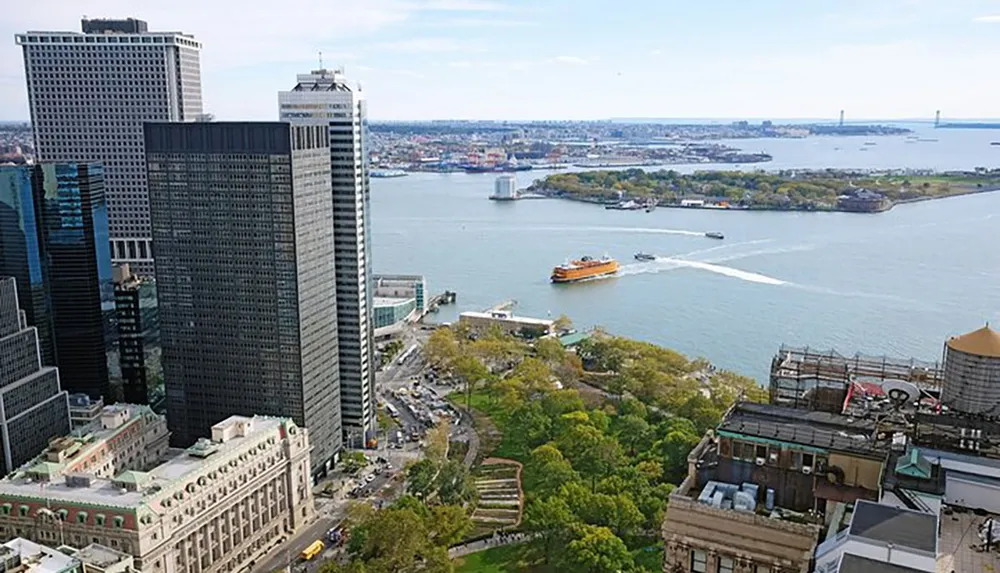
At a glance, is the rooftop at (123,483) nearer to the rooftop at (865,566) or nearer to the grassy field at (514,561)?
the grassy field at (514,561)

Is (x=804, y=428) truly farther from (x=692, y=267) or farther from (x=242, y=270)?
(x=692, y=267)

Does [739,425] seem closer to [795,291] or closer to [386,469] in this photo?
[386,469]

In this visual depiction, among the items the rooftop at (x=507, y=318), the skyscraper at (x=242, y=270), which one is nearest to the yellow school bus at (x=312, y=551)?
the skyscraper at (x=242, y=270)

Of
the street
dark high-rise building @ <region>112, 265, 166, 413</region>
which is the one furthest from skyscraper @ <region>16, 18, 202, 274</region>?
the street

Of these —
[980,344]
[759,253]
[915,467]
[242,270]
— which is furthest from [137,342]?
[759,253]

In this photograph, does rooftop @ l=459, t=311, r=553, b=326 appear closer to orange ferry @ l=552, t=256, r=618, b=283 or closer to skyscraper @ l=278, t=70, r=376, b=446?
orange ferry @ l=552, t=256, r=618, b=283

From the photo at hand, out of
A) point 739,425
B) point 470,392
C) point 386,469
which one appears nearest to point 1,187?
point 386,469
